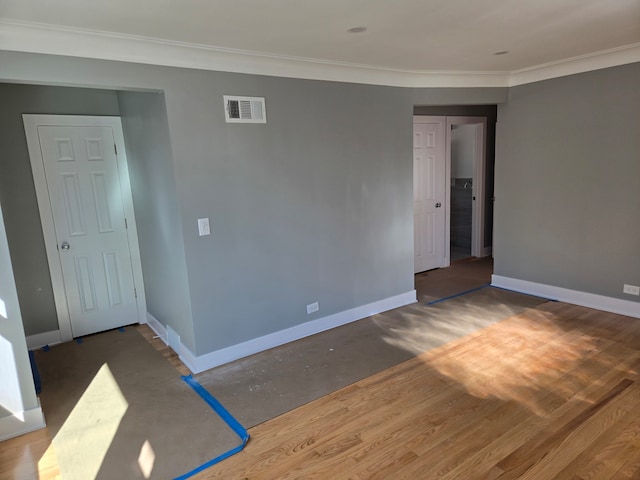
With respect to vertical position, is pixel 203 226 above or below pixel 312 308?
above

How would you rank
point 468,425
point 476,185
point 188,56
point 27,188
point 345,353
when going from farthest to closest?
point 476,185
point 27,188
point 345,353
point 188,56
point 468,425

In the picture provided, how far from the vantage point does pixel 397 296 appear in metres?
4.52

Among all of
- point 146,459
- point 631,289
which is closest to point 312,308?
point 146,459

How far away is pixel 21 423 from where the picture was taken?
2.58 meters

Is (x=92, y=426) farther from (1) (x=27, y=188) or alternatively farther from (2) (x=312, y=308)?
(1) (x=27, y=188)

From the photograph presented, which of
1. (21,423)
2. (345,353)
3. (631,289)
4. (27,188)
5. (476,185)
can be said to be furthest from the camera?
(476,185)

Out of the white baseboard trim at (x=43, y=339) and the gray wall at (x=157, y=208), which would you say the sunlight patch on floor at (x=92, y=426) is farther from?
the white baseboard trim at (x=43, y=339)

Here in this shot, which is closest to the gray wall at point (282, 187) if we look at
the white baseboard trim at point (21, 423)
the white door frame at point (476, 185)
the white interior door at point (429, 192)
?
the white baseboard trim at point (21, 423)

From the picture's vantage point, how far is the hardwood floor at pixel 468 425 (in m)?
2.15

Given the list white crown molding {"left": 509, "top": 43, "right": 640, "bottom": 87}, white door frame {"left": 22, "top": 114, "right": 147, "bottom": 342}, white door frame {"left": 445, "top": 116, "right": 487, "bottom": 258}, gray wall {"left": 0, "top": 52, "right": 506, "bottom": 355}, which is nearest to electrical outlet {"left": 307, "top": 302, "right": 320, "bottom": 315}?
gray wall {"left": 0, "top": 52, "right": 506, "bottom": 355}

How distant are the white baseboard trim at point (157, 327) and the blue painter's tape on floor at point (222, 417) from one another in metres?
0.84

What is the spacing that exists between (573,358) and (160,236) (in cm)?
351

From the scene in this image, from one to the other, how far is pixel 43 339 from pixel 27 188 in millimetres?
1417

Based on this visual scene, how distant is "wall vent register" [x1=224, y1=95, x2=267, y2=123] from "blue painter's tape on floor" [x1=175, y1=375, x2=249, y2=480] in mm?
2039
